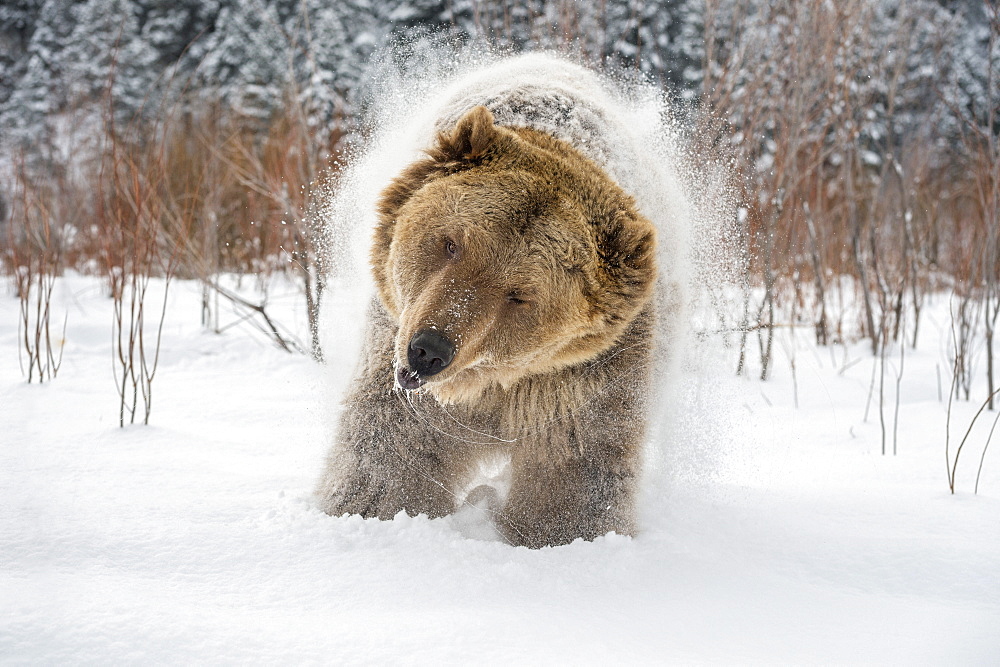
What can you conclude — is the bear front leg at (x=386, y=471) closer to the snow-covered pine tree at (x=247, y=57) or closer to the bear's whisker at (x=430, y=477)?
the bear's whisker at (x=430, y=477)

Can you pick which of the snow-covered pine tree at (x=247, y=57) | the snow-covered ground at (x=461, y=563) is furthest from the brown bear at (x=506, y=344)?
the snow-covered pine tree at (x=247, y=57)

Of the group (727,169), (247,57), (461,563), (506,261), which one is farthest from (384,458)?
(247,57)

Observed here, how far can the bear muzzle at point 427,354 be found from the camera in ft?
4.37

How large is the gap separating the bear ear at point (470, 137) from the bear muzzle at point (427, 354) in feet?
1.63

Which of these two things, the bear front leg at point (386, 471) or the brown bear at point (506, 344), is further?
the bear front leg at point (386, 471)

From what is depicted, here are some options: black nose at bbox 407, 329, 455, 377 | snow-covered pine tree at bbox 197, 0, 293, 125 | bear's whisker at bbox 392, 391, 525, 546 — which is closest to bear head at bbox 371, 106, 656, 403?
black nose at bbox 407, 329, 455, 377

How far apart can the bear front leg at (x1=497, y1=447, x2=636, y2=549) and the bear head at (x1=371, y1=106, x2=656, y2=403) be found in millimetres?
322

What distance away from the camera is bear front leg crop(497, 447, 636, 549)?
1812mm

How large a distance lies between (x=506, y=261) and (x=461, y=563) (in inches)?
27.1

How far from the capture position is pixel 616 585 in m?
1.54

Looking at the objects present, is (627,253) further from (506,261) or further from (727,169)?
(727,169)

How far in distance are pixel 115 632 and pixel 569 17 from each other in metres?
4.04

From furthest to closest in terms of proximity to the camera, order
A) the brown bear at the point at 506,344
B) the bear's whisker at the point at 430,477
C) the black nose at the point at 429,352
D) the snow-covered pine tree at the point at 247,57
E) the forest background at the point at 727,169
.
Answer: the snow-covered pine tree at the point at 247,57 < the forest background at the point at 727,169 < the bear's whisker at the point at 430,477 < the brown bear at the point at 506,344 < the black nose at the point at 429,352

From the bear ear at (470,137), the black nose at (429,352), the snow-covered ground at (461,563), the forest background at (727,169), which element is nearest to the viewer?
the snow-covered ground at (461,563)
